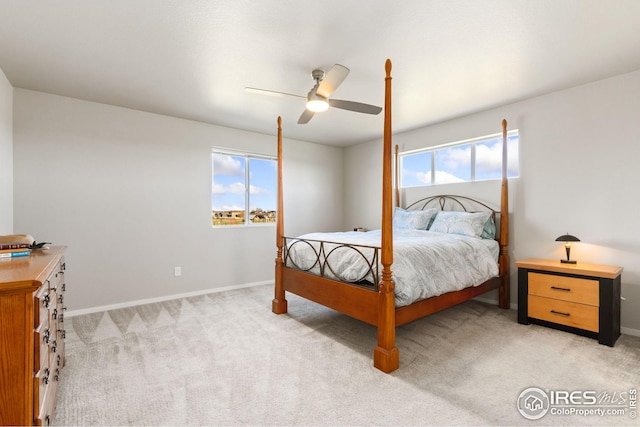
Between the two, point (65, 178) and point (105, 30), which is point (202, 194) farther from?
point (105, 30)

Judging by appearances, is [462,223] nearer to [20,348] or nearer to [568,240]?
[568,240]

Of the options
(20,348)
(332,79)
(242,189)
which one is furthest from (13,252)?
(242,189)

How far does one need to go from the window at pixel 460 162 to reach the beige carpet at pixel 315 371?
183cm

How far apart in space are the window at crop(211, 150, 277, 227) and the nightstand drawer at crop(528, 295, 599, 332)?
3716 millimetres

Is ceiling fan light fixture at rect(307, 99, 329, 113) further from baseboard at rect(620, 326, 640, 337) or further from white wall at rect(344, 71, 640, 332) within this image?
baseboard at rect(620, 326, 640, 337)

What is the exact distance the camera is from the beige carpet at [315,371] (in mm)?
1809

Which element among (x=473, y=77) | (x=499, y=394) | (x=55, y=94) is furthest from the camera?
(x=55, y=94)

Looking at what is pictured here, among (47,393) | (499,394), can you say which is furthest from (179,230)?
(499,394)

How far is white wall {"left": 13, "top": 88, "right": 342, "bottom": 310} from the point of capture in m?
3.33

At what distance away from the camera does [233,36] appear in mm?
2260

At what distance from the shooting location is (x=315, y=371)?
2281 millimetres

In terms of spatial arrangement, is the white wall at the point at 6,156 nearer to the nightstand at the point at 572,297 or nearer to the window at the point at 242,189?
the window at the point at 242,189

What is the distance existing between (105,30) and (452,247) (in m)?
3.36

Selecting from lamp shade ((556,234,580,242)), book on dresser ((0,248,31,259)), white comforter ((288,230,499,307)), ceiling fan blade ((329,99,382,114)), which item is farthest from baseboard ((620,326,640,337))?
book on dresser ((0,248,31,259))
